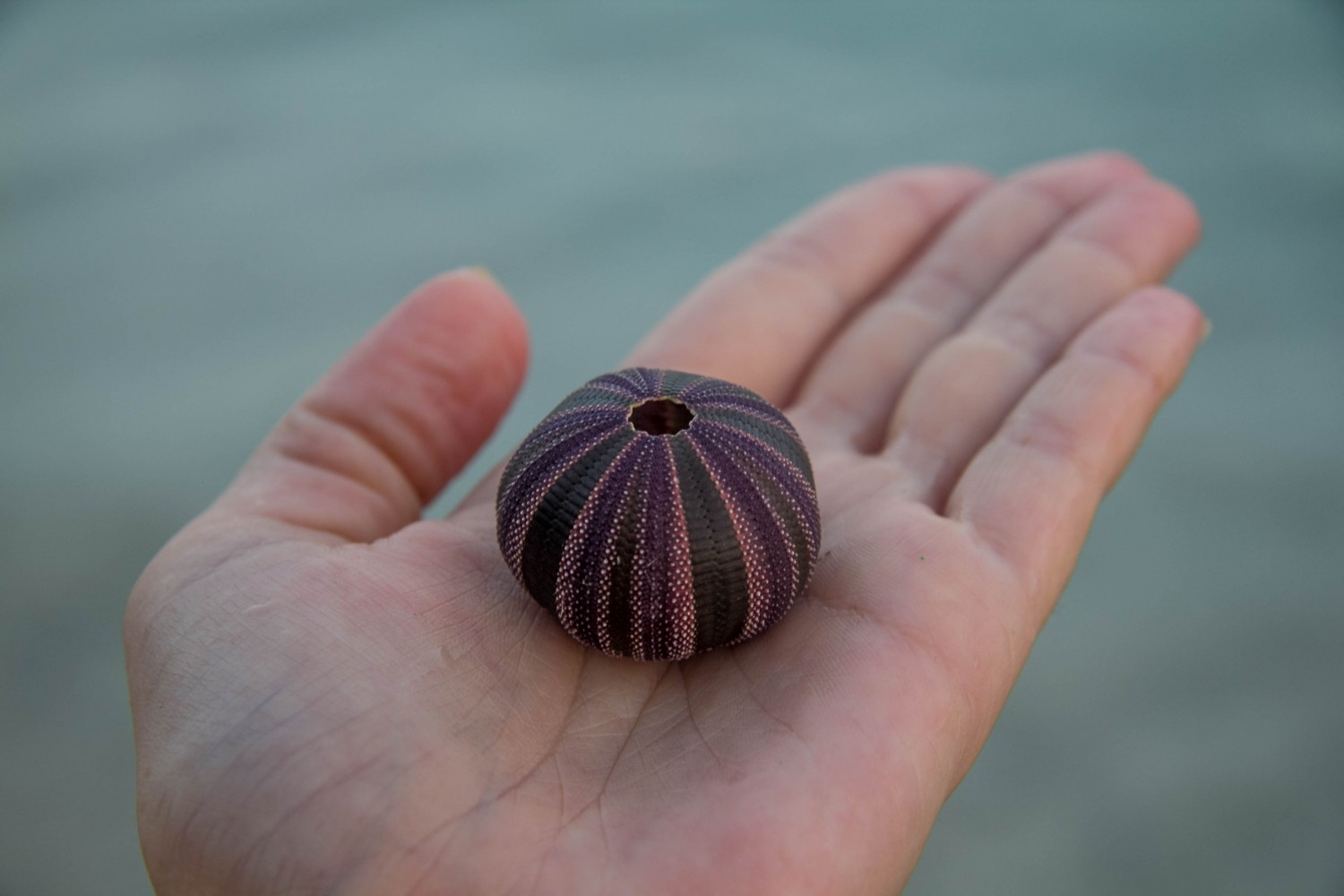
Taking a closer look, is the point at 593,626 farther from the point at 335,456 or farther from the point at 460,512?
the point at 335,456

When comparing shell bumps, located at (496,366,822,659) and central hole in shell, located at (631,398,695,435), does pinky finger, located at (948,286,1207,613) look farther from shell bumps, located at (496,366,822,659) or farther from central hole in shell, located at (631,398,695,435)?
central hole in shell, located at (631,398,695,435)

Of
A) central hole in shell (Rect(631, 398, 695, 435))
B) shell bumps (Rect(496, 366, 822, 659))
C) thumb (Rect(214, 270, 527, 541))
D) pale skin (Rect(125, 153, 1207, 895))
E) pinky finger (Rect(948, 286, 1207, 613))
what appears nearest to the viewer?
pale skin (Rect(125, 153, 1207, 895))

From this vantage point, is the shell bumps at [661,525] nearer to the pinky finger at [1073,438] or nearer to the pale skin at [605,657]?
the pale skin at [605,657]

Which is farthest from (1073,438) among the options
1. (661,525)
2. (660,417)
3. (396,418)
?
(396,418)

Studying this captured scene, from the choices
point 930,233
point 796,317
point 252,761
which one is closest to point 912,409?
point 796,317

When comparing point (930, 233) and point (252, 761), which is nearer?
point (252, 761)

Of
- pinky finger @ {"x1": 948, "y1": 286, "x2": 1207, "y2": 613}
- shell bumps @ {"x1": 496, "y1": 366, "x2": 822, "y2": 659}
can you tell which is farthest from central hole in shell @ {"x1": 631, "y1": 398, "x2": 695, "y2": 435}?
pinky finger @ {"x1": 948, "y1": 286, "x2": 1207, "y2": 613}
